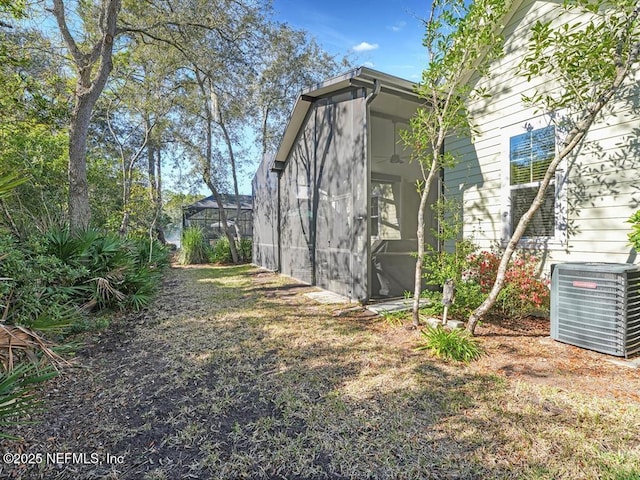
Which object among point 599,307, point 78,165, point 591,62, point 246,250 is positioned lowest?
point 599,307

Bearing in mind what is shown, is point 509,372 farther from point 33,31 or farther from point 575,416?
point 33,31

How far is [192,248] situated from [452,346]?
491 inches

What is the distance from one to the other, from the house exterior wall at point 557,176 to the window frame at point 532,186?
0.05ft

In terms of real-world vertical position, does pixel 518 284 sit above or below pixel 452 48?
below

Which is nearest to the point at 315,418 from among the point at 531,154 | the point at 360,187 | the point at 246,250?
the point at 360,187

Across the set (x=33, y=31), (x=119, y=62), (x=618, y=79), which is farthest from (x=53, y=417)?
(x=119, y=62)

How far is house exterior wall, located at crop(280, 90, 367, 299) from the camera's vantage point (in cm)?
555

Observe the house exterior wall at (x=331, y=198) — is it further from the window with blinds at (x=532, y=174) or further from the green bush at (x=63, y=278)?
the green bush at (x=63, y=278)

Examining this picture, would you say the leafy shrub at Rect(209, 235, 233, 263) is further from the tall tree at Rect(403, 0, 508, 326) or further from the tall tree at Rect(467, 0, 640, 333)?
the tall tree at Rect(467, 0, 640, 333)

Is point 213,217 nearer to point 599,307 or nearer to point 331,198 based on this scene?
point 331,198

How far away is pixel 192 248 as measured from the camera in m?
13.6

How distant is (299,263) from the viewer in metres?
8.55

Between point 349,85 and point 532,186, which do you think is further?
point 349,85

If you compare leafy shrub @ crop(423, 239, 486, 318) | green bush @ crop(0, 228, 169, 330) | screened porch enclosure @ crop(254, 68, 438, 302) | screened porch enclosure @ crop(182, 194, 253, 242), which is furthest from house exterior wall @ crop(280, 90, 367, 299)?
screened porch enclosure @ crop(182, 194, 253, 242)
